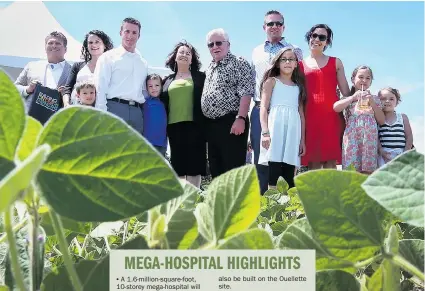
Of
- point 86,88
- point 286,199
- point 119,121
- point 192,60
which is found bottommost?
point 286,199

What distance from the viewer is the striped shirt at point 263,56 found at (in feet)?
10.2

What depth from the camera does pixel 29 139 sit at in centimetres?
21

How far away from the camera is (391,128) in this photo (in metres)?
2.98

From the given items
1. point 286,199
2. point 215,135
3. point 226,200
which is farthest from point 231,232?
point 215,135

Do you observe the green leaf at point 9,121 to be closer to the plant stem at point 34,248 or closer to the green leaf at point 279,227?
the plant stem at point 34,248

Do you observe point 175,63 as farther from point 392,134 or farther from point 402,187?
point 402,187

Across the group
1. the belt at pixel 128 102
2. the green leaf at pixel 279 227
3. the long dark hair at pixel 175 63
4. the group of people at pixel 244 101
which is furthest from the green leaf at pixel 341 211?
the long dark hair at pixel 175 63

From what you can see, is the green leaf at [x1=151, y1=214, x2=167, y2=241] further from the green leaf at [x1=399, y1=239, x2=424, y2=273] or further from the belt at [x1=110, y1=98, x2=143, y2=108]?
the belt at [x1=110, y1=98, x2=143, y2=108]

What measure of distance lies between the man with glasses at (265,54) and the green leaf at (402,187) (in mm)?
2869

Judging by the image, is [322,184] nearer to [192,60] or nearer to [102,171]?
[102,171]

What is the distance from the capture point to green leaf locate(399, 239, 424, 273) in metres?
0.23

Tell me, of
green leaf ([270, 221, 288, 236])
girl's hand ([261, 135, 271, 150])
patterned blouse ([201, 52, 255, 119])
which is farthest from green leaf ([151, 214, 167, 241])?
patterned blouse ([201, 52, 255, 119])

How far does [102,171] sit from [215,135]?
9.62 feet

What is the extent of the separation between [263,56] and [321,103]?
50 centimetres
